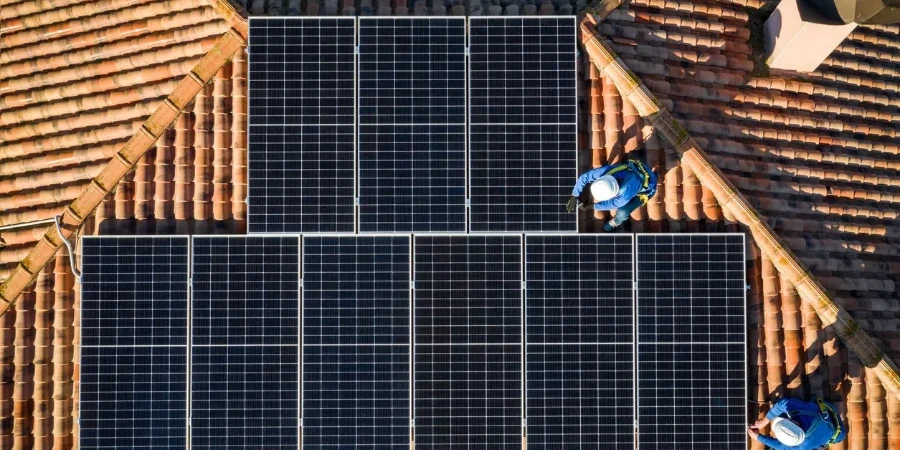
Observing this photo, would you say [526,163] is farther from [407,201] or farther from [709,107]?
[709,107]

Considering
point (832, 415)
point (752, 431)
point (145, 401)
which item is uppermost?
point (145, 401)

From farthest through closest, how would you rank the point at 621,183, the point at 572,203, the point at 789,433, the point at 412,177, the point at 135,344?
the point at 412,177 < the point at 135,344 < the point at 572,203 < the point at 621,183 < the point at 789,433

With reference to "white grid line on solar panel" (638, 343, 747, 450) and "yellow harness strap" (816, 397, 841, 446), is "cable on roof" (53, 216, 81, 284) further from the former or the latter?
"yellow harness strap" (816, 397, 841, 446)

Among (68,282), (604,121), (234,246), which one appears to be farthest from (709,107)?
(68,282)

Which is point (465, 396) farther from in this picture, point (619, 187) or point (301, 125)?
point (301, 125)

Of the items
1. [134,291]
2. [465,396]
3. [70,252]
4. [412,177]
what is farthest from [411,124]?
[70,252]
